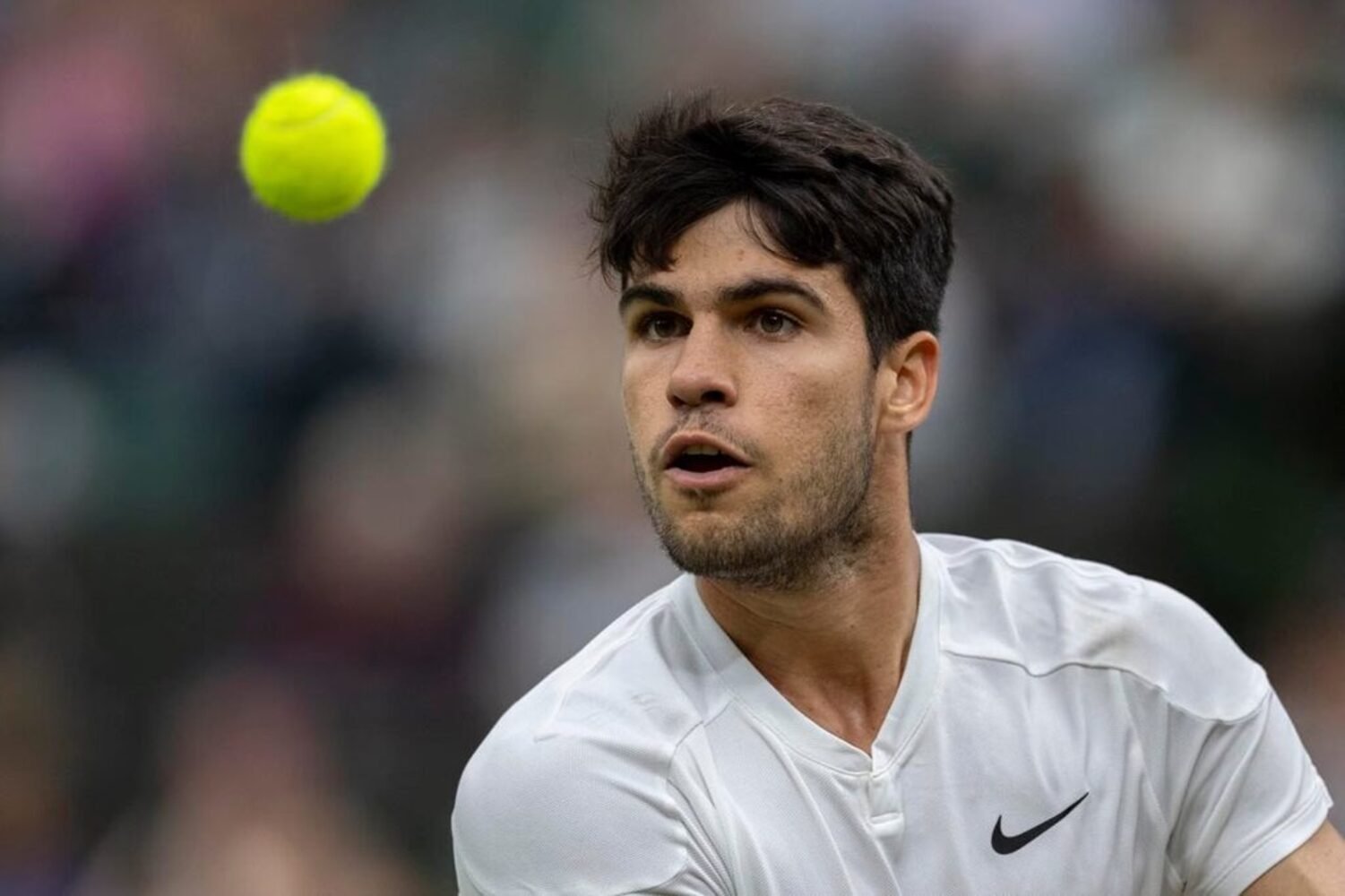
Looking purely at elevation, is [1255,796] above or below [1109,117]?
below

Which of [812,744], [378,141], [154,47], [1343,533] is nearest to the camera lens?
[812,744]

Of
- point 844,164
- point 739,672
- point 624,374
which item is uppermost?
point 844,164

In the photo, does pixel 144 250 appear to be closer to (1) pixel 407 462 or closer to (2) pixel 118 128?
(2) pixel 118 128

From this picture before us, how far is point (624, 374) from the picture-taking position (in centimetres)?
329

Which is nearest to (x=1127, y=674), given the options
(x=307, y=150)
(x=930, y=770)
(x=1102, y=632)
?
(x=1102, y=632)

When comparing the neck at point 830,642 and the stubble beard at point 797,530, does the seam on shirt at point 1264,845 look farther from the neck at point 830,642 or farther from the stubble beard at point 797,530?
the stubble beard at point 797,530

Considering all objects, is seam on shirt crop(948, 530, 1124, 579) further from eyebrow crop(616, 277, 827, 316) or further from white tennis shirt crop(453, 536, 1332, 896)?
eyebrow crop(616, 277, 827, 316)

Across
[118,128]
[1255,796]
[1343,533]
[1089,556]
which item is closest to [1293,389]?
[1343,533]

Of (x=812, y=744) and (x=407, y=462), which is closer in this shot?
(x=812, y=744)

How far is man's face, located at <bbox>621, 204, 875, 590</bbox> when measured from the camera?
10.2 feet

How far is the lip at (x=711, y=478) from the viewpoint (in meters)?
3.10

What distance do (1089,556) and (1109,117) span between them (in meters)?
1.53

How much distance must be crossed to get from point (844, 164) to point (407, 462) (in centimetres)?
336

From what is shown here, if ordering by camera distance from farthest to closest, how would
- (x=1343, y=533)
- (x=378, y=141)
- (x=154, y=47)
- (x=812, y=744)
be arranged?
(x=154, y=47)
(x=1343, y=533)
(x=378, y=141)
(x=812, y=744)
